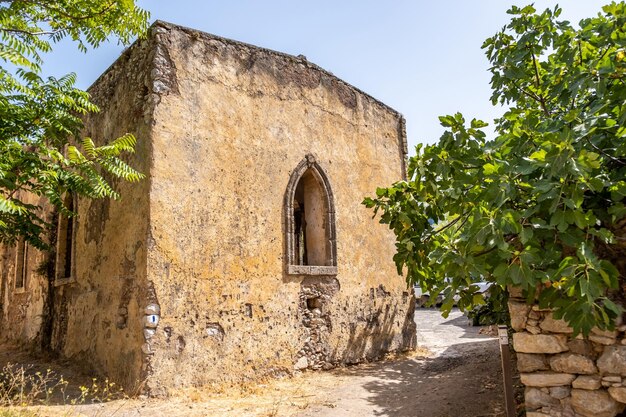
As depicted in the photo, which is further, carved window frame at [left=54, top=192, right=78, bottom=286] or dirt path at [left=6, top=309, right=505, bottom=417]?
carved window frame at [left=54, top=192, right=78, bottom=286]

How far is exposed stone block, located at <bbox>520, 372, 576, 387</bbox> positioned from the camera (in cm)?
372

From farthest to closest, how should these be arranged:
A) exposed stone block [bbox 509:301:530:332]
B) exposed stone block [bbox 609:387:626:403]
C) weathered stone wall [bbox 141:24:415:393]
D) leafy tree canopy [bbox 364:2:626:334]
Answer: weathered stone wall [bbox 141:24:415:393]
exposed stone block [bbox 509:301:530:332]
exposed stone block [bbox 609:387:626:403]
leafy tree canopy [bbox 364:2:626:334]

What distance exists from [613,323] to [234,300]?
16.1ft

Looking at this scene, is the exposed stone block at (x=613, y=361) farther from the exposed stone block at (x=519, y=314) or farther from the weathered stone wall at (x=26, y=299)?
the weathered stone wall at (x=26, y=299)

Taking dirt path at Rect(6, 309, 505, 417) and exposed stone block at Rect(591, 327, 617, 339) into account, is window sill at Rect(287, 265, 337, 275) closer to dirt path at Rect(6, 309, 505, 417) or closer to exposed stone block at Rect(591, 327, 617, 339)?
dirt path at Rect(6, 309, 505, 417)

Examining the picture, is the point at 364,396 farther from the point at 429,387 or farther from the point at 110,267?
the point at 110,267

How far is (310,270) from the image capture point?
787 centimetres

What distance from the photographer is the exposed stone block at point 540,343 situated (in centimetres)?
376

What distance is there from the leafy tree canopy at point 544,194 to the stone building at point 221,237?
3.16 metres

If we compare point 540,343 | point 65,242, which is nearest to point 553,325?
point 540,343

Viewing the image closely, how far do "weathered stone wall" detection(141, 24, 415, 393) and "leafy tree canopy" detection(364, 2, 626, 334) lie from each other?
312 centimetres

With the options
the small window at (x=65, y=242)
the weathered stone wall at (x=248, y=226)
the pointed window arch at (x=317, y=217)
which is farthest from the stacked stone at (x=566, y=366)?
the small window at (x=65, y=242)

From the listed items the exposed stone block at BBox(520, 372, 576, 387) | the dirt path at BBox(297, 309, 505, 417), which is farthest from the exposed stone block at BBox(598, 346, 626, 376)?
the dirt path at BBox(297, 309, 505, 417)

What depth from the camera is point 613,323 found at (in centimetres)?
326
